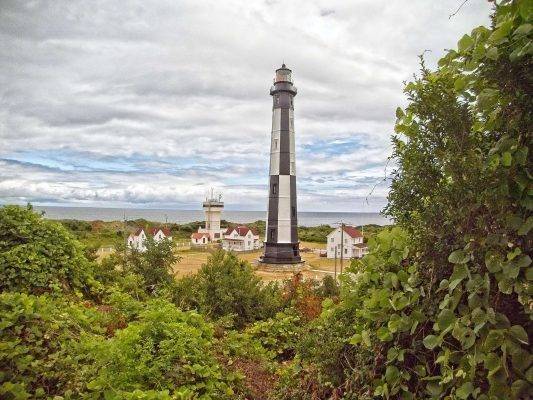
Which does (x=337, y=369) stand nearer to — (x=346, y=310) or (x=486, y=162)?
(x=346, y=310)

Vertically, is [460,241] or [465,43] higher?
[465,43]

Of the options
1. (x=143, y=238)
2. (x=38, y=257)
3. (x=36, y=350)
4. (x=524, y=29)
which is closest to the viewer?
(x=524, y=29)

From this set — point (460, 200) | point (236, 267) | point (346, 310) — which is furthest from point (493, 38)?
point (236, 267)

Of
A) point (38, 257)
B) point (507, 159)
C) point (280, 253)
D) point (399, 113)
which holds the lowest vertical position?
point (280, 253)

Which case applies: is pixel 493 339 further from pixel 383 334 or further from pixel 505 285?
pixel 383 334

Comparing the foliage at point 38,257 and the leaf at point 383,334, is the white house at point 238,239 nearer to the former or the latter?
the foliage at point 38,257

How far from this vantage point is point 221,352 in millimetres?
5449

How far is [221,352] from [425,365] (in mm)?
3662

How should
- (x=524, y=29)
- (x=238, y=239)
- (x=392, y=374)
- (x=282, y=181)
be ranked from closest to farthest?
(x=524, y=29) → (x=392, y=374) → (x=282, y=181) → (x=238, y=239)

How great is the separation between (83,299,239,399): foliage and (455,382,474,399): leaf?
2488mm

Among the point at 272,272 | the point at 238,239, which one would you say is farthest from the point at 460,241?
the point at 238,239

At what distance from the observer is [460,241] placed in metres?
2.08

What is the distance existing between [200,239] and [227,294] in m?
34.2

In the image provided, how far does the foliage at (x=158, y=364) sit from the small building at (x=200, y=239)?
37.2 metres
